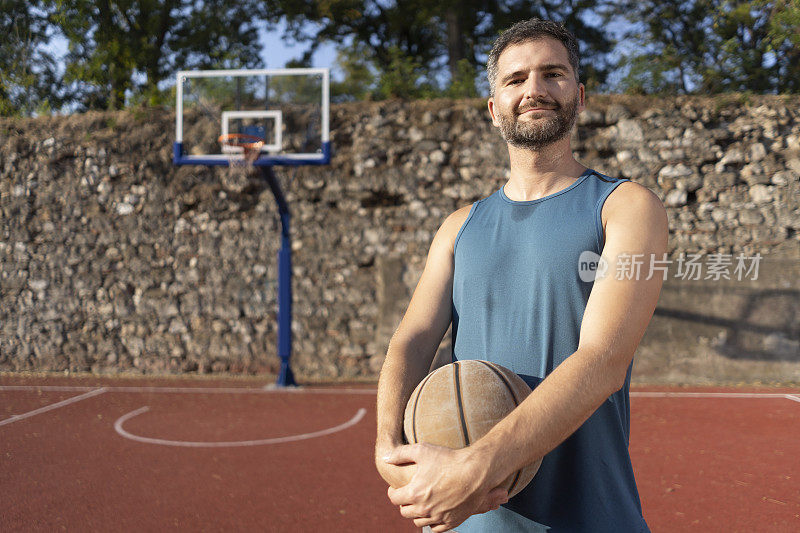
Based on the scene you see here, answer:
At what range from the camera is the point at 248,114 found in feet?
25.3

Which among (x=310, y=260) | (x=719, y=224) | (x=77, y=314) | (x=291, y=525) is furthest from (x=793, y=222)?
(x=77, y=314)

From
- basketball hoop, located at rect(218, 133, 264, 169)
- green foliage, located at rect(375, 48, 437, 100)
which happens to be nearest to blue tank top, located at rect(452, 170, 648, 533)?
basketball hoop, located at rect(218, 133, 264, 169)

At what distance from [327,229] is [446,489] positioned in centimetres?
718

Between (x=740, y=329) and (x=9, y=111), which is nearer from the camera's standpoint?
(x=740, y=329)

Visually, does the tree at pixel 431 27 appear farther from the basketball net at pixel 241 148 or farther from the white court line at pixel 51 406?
the white court line at pixel 51 406

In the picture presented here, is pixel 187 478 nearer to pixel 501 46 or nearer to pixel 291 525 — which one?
pixel 291 525

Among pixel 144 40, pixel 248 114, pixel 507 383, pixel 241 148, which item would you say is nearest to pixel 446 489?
pixel 507 383

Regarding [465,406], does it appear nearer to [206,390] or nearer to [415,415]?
[415,415]

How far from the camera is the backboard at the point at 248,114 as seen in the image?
786 cm

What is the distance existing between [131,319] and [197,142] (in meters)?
2.48

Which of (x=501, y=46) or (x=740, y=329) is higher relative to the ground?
(x=501, y=46)

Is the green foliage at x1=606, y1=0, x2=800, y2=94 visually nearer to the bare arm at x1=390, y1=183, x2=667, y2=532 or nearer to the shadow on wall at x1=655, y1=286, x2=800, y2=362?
the shadow on wall at x1=655, y1=286, x2=800, y2=362

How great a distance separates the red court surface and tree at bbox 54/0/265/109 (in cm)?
744

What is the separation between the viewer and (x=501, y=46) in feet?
4.22
